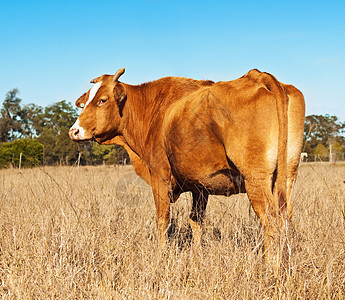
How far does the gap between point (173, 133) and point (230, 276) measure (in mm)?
1589

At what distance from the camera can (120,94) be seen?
4.73 m

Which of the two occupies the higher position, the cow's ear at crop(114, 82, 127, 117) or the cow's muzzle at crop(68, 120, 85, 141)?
the cow's ear at crop(114, 82, 127, 117)

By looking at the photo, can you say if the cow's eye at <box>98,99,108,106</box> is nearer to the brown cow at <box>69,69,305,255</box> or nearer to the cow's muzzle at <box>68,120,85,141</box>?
the cow's muzzle at <box>68,120,85,141</box>

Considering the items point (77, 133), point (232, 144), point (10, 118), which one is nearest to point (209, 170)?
point (232, 144)

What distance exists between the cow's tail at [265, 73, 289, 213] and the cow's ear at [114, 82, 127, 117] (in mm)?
2199

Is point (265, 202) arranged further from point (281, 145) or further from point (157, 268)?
point (157, 268)

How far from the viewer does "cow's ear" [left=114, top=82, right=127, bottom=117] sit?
15.5 ft

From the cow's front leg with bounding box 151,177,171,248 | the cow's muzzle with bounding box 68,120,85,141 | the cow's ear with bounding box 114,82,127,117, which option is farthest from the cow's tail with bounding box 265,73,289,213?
the cow's muzzle with bounding box 68,120,85,141

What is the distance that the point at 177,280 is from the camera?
3.02 metres

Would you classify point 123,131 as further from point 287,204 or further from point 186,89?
point 287,204

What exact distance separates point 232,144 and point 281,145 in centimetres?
41

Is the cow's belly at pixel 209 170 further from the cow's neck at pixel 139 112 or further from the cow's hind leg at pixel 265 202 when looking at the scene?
the cow's neck at pixel 139 112

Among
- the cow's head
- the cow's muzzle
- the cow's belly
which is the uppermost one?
the cow's head

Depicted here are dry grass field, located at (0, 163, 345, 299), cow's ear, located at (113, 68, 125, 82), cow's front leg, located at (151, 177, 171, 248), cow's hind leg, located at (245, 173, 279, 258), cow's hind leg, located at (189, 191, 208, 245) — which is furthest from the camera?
cow's ear, located at (113, 68, 125, 82)
